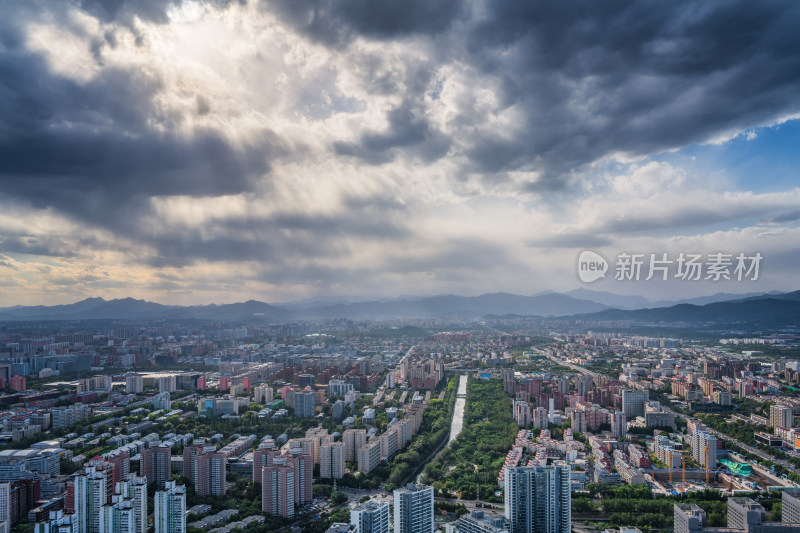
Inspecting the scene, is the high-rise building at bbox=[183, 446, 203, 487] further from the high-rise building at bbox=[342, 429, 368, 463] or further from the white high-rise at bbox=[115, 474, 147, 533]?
the high-rise building at bbox=[342, 429, 368, 463]

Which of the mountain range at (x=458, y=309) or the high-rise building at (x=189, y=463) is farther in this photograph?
the mountain range at (x=458, y=309)

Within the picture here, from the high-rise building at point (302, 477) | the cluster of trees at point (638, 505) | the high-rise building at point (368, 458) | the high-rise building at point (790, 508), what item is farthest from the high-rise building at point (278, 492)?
the high-rise building at point (790, 508)

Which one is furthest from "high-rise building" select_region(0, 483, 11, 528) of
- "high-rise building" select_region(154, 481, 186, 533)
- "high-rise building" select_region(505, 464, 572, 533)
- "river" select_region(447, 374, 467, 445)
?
"river" select_region(447, 374, 467, 445)

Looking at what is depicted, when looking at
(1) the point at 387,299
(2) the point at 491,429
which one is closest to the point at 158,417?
(2) the point at 491,429

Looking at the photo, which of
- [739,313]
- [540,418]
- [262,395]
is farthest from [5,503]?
[739,313]

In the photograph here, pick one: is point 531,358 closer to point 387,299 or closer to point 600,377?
point 600,377

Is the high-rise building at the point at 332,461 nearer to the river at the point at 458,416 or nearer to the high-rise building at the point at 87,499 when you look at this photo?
the river at the point at 458,416
